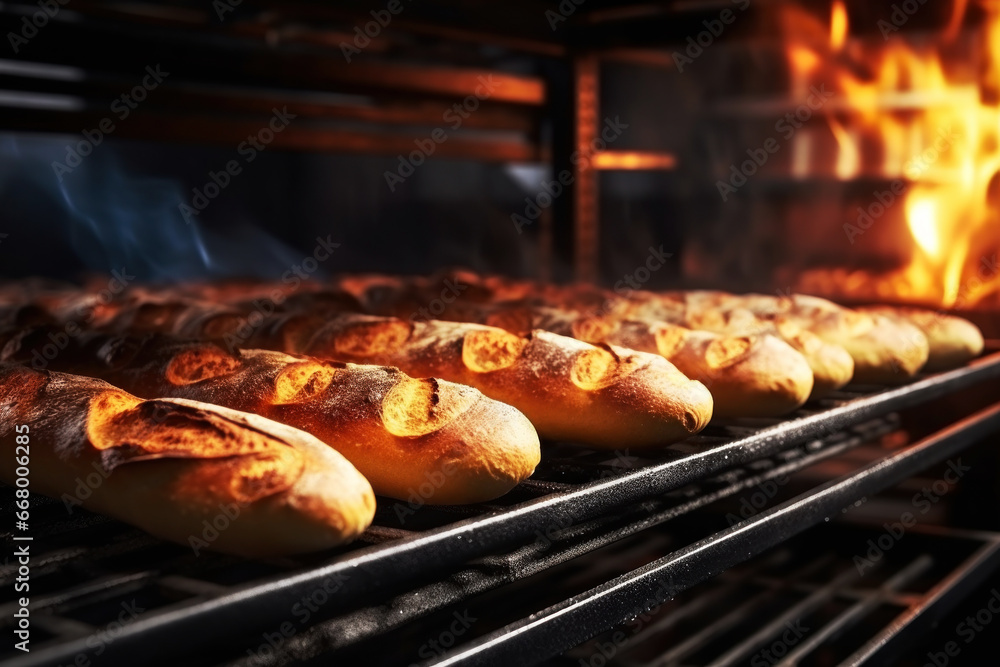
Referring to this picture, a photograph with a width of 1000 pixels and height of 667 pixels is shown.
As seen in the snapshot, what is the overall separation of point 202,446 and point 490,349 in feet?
2.48

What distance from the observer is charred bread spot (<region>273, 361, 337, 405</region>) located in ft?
4.99

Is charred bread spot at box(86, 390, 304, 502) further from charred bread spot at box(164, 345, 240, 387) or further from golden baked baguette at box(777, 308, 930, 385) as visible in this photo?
golden baked baguette at box(777, 308, 930, 385)

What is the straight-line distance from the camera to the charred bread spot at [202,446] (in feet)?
3.67

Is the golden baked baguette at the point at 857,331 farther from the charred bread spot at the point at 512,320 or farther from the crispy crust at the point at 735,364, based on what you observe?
the charred bread spot at the point at 512,320

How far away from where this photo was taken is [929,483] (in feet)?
10.4

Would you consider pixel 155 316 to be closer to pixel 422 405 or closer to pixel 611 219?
pixel 422 405

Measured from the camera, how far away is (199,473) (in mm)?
1137

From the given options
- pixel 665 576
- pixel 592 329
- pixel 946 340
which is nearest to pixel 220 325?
pixel 592 329

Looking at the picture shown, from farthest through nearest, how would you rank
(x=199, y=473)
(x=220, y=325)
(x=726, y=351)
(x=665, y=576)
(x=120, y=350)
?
1. (x=220, y=325)
2. (x=726, y=351)
3. (x=120, y=350)
4. (x=665, y=576)
5. (x=199, y=473)

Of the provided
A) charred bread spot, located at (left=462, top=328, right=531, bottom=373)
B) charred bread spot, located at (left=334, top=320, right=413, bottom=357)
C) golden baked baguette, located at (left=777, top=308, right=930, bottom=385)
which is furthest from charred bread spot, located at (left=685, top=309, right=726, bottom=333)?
charred bread spot, located at (left=334, top=320, right=413, bottom=357)

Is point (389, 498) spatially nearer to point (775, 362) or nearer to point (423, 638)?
point (775, 362)

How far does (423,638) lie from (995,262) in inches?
83.4

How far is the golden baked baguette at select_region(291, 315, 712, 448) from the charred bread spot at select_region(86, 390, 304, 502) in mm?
629

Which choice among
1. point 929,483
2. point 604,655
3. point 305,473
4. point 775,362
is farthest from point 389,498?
point 929,483
